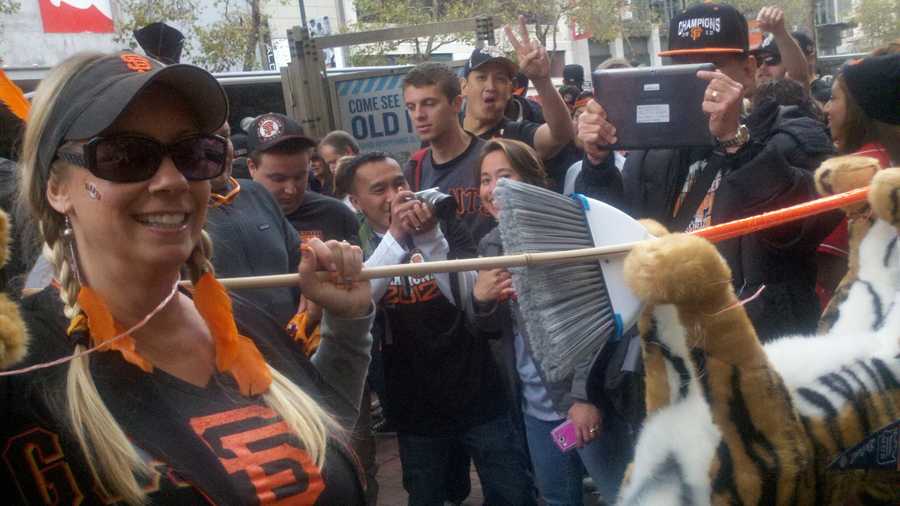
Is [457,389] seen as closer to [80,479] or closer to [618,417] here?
[618,417]

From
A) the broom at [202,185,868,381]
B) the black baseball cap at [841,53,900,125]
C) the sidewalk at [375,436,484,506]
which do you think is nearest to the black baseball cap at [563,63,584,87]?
the sidewalk at [375,436,484,506]

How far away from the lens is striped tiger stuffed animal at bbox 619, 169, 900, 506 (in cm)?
166

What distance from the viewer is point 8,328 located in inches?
57.0

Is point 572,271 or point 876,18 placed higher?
point 876,18

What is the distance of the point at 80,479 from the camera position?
150 cm

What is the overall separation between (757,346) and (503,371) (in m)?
2.21

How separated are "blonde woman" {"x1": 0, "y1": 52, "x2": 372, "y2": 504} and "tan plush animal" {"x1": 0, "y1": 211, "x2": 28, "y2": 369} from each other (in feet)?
0.23

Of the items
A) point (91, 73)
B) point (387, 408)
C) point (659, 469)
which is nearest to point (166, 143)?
point (91, 73)

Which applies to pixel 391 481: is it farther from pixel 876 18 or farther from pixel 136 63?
pixel 876 18

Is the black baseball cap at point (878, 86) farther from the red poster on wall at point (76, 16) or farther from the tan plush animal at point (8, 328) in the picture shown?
the red poster on wall at point (76, 16)

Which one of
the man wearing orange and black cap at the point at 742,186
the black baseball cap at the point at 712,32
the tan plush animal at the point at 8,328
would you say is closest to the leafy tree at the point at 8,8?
the black baseball cap at the point at 712,32

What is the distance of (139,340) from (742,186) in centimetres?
183

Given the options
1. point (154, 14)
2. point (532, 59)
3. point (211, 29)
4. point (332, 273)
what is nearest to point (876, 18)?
point (211, 29)

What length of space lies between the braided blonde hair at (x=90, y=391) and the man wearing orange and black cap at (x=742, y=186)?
1.50 m
